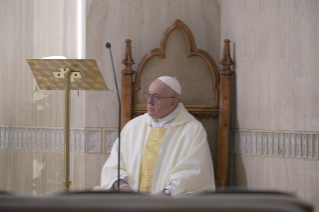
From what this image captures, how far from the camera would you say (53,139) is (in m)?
5.29

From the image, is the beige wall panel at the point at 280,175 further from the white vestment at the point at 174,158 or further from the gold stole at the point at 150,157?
the gold stole at the point at 150,157

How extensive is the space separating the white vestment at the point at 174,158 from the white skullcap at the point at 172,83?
204mm

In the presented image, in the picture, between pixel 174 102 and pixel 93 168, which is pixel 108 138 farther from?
pixel 174 102

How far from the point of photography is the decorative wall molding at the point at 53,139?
497 cm

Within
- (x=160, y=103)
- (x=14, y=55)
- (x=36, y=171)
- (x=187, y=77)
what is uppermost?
(x=14, y=55)

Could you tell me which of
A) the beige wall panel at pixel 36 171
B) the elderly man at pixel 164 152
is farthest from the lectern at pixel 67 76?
the beige wall panel at pixel 36 171

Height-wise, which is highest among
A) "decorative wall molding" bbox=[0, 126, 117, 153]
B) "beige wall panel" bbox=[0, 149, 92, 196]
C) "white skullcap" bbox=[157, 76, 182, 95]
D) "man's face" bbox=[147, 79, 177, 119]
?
"white skullcap" bbox=[157, 76, 182, 95]

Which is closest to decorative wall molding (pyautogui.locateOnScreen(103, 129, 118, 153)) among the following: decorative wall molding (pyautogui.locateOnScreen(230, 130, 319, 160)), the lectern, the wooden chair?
the wooden chair

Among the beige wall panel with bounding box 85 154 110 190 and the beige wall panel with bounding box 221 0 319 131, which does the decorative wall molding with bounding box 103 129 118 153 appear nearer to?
the beige wall panel with bounding box 85 154 110 190

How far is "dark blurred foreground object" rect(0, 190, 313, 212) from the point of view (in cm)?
110

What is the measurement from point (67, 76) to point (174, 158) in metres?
1.41

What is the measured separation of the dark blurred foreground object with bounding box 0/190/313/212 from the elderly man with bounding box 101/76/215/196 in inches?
105

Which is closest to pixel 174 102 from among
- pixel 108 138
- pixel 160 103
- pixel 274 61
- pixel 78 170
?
pixel 160 103

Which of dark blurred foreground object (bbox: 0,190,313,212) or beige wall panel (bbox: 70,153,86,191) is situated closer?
dark blurred foreground object (bbox: 0,190,313,212)
